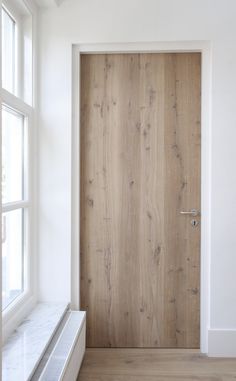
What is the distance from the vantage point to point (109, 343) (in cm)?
249

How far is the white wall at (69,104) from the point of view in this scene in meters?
2.35

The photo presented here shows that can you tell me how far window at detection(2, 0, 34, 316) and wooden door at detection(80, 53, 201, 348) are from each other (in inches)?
15.8

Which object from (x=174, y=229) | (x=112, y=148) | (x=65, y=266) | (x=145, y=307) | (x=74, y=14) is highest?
(x=74, y=14)

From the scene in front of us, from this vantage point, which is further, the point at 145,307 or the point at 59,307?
the point at 145,307

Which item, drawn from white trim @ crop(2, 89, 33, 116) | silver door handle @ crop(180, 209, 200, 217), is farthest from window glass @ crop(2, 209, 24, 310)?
silver door handle @ crop(180, 209, 200, 217)

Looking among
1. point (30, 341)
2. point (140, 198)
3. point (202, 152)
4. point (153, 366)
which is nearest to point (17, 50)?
point (140, 198)

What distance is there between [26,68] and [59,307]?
162cm

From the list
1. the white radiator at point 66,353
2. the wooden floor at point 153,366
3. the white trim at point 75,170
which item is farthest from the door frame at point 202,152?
the white radiator at point 66,353

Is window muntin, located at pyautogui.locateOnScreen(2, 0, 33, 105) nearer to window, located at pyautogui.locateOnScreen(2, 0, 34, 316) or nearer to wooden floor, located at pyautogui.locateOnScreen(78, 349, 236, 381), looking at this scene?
window, located at pyautogui.locateOnScreen(2, 0, 34, 316)

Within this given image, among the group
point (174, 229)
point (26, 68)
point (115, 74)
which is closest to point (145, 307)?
point (174, 229)

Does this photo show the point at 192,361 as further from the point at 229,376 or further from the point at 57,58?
the point at 57,58

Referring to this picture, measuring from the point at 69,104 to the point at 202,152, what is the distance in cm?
99

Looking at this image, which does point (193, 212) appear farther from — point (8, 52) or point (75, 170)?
point (8, 52)

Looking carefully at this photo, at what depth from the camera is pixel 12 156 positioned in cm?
214
